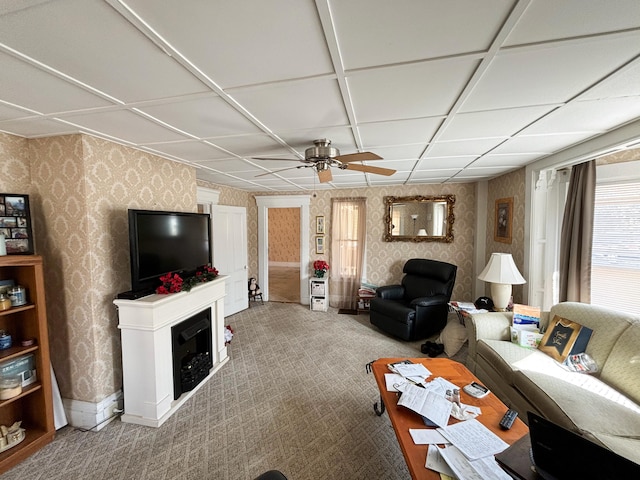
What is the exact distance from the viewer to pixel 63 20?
86 centimetres

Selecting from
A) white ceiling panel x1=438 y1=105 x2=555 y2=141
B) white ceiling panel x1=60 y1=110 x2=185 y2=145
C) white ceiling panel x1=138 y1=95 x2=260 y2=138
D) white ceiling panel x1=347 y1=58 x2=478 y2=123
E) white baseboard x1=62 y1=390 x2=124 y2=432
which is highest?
white ceiling panel x1=438 y1=105 x2=555 y2=141

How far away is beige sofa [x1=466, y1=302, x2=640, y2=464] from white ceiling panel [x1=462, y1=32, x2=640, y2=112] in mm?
1797

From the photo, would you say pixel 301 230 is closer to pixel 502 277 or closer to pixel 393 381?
pixel 502 277

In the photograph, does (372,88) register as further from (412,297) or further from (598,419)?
(412,297)

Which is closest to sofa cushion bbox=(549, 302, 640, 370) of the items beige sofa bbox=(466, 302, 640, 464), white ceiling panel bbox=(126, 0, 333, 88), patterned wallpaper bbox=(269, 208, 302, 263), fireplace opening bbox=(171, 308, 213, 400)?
beige sofa bbox=(466, 302, 640, 464)

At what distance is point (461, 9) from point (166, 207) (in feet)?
9.55

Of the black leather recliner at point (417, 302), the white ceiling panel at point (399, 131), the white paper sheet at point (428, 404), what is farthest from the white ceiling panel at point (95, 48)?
the black leather recliner at point (417, 302)

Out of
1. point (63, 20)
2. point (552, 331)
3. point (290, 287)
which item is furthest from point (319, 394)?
point (290, 287)

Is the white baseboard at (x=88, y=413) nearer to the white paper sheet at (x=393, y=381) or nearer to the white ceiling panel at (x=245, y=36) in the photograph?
the white paper sheet at (x=393, y=381)

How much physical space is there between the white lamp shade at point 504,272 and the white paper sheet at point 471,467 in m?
2.21

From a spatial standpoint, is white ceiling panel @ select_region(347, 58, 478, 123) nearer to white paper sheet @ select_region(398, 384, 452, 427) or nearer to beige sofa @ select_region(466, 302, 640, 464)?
white paper sheet @ select_region(398, 384, 452, 427)

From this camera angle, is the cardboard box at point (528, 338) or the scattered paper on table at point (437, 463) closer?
the scattered paper on table at point (437, 463)

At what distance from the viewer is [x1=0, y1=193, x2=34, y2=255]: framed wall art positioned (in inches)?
71.4

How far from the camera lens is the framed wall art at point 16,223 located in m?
1.81
